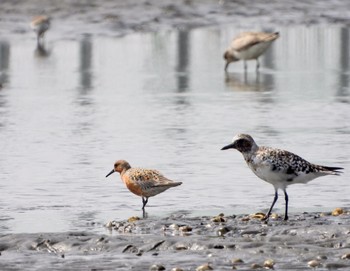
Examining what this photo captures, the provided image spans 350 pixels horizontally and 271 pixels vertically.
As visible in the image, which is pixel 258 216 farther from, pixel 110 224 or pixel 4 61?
pixel 4 61

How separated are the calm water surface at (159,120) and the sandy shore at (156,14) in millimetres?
1102

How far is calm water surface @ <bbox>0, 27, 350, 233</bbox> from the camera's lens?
14.4 m

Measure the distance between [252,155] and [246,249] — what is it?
2.12 m

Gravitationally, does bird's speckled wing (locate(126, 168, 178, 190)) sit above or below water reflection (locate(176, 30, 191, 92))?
above

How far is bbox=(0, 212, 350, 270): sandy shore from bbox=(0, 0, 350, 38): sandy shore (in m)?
20.7

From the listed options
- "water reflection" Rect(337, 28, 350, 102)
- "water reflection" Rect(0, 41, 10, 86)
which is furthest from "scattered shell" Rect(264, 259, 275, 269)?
"water reflection" Rect(0, 41, 10, 86)

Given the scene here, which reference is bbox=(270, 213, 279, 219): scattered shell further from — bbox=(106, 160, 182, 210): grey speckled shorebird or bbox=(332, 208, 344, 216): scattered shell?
bbox=(106, 160, 182, 210): grey speckled shorebird

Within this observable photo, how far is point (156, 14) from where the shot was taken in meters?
35.1

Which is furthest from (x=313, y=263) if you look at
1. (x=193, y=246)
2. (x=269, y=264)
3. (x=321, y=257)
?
(x=193, y=246)

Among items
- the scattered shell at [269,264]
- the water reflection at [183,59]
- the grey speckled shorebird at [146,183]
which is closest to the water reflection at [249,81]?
the water reflection at [183,59]

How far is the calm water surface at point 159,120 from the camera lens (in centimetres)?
1443

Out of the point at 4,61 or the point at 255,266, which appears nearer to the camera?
the point at 255,266

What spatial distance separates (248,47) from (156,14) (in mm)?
8114

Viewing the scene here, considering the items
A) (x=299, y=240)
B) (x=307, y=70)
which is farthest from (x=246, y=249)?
(x=307, y=70)
